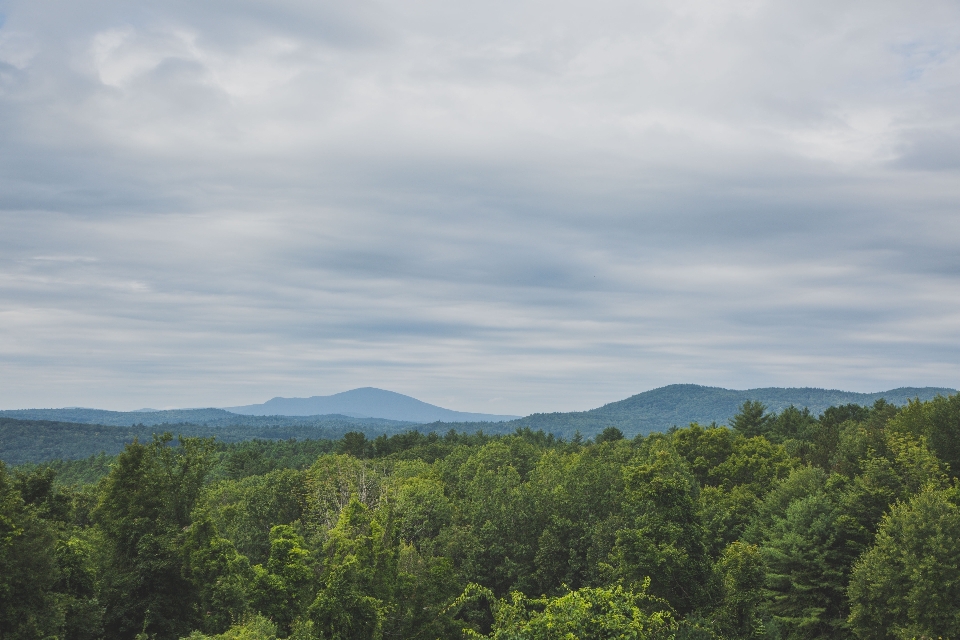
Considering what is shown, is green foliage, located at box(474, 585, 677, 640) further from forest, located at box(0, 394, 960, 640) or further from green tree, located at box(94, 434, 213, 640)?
green tree, located at box(94, 434, 213, 640)

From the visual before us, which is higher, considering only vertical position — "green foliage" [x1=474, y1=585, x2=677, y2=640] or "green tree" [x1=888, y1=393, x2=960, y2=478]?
"green tree" [x1=888, y1=393, x2=960, y2=478]

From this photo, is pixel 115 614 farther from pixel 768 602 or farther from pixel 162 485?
pixel 768 602

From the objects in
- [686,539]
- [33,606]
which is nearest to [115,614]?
[33,606]

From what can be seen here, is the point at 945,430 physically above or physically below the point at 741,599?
above

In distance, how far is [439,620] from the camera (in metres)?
35.7

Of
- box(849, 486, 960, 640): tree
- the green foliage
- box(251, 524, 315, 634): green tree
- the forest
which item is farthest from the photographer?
box(251, 524, 315, 634): green tree

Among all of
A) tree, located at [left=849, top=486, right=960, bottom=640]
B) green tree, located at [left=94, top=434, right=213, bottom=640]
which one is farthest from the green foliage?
tree, located at [left=849, top=486, right=960, bottom=640]

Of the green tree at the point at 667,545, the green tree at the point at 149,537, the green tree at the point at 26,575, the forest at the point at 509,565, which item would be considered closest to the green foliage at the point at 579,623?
the forest at the point at 509,565

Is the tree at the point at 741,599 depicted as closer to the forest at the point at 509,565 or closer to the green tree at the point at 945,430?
the forest at the point at 509,565

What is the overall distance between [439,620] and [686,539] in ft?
46.2

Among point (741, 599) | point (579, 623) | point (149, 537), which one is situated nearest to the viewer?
point (579, 623)

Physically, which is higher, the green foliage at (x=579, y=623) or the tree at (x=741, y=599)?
the green foliage at (x=579, y=623)

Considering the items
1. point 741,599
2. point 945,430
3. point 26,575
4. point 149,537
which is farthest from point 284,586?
point 945,430

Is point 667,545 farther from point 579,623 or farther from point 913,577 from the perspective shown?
point 579,623
